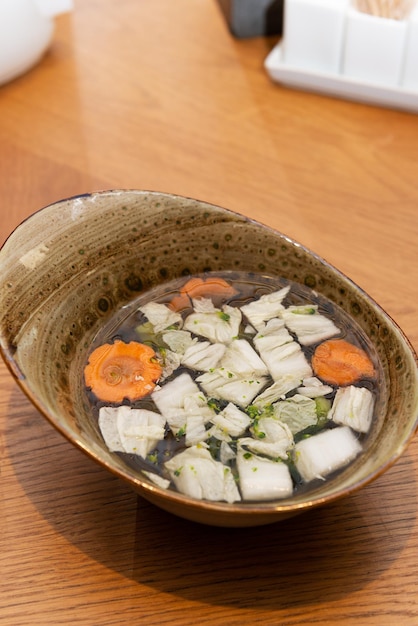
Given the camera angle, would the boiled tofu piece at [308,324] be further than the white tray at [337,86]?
No

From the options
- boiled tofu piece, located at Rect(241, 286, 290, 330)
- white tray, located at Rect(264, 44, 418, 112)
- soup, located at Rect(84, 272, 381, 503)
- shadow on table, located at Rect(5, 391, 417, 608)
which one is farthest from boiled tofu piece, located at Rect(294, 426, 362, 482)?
white tray, located at Rect(264, 44, 418, 112)

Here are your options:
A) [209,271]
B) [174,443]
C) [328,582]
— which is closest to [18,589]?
[174,443]

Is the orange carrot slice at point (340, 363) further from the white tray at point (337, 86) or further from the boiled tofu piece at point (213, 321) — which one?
the white tray at point (337, 86)

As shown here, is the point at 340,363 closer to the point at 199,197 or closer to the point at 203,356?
the point at 203,356

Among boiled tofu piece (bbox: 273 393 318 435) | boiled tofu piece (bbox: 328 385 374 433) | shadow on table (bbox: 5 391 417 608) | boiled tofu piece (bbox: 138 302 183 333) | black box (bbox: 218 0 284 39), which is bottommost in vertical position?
shadow on table (bbox: 5 391 417 608)

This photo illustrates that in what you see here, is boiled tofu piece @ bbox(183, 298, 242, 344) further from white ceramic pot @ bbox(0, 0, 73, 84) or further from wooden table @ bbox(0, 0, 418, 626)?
white ceramic pot @ bbox(0, 0, 73, 84)

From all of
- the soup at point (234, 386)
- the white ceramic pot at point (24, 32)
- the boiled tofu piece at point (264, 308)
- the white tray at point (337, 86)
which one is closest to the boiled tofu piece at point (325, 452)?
the soup at point (234, 386)
